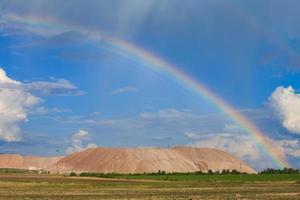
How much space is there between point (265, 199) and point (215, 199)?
590cm

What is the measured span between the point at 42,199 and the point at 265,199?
25.9 m

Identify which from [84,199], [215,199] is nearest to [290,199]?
[215,199]

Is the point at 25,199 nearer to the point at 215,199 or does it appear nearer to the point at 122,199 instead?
the point at 122,199

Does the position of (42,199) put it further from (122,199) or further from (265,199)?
(265,199)

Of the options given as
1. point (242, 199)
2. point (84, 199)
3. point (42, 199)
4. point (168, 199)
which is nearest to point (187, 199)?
point (168, 199)

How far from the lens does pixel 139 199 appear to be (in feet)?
A: 216

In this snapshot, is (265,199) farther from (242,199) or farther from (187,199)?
(187,199)

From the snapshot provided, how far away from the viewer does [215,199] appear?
65.9 m

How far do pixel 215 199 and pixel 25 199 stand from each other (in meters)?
22.0

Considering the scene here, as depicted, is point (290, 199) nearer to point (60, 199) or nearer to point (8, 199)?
point (60, 199)

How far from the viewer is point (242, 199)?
65812mm

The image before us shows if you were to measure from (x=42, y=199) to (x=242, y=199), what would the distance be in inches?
912

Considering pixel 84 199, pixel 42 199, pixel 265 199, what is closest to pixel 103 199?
pixel 84 199

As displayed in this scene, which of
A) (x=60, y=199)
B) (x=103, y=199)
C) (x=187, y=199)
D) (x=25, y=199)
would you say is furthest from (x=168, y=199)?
(x=25, y=199)
